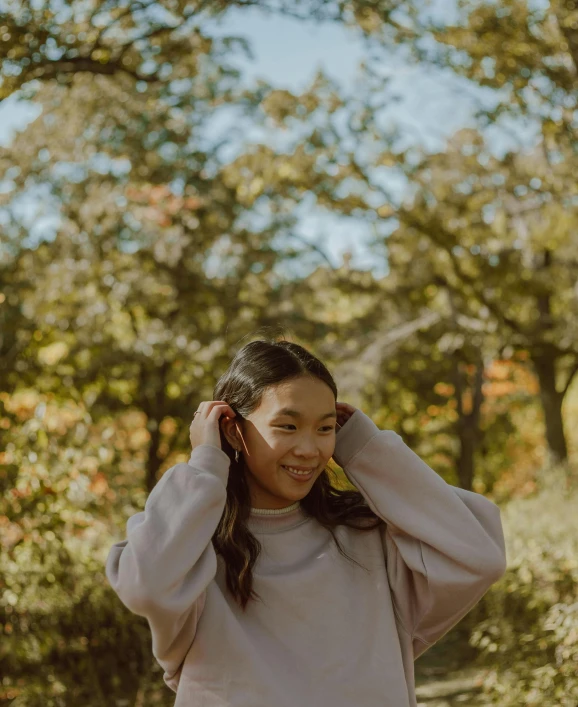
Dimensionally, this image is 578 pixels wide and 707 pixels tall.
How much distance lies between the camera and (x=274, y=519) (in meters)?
1.83

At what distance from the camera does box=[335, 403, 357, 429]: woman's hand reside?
1964 millimetres

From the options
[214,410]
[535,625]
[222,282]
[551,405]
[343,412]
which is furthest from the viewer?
[551,405]

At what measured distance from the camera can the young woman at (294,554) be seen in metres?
1.61

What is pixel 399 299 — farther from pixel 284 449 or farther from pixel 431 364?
pixel 284 449

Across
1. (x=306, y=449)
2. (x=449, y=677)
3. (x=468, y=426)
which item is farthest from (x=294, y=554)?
(x=468, y=426)

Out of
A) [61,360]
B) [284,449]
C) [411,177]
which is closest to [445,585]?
[284,449]

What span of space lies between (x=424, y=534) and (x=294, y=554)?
0.27 meters

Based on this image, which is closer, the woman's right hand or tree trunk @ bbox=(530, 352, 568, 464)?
the woman's right hand

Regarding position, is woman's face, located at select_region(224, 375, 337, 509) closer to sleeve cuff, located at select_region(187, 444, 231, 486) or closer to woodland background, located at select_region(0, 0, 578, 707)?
sleeve cuff, located at select_region(187, 444, 231, 486)

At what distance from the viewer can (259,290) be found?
11711mm

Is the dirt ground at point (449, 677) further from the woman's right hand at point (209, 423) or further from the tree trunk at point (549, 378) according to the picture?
the tree trunk at point (549, 378)

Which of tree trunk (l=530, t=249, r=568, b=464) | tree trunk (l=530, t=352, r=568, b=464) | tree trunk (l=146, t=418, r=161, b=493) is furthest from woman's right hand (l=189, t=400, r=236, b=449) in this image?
tree trunk (l=530, t=352, r=568, b=464)

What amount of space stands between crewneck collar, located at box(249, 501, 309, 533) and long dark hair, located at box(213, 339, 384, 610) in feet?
0.06

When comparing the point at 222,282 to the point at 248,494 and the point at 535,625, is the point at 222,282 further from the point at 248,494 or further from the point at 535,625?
the point at 248,494
